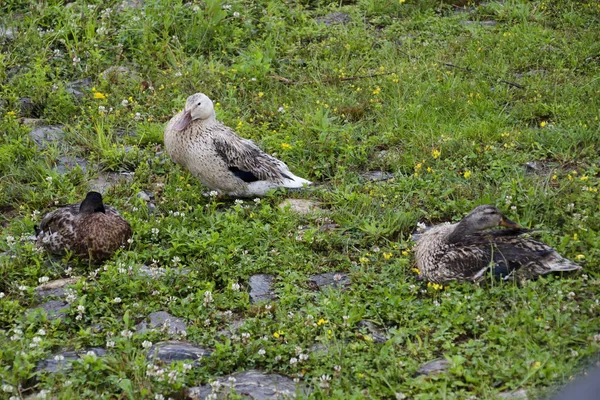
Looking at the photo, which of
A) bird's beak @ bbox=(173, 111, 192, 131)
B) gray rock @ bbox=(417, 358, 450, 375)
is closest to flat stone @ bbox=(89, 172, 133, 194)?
bird's beak @ bbox=(173, 111, 192, 131)

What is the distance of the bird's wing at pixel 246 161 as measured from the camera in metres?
8.74

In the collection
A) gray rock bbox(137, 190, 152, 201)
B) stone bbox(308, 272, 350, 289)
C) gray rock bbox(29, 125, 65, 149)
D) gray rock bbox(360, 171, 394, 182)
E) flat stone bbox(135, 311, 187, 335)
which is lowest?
stone bbox(308, 272, 350, 289)

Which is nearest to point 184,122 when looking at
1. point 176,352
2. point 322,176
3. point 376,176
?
point 322,176

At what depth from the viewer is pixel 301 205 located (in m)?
8.72

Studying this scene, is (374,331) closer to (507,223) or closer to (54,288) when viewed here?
(507,223)

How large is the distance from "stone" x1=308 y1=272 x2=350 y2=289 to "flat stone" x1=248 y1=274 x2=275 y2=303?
390mm

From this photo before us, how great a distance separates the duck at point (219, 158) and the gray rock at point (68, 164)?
1112 millimetres

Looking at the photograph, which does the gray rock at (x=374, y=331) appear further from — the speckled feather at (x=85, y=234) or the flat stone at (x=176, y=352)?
the speckled feather at (x=85, y=234)

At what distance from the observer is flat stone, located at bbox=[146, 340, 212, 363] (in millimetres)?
6199

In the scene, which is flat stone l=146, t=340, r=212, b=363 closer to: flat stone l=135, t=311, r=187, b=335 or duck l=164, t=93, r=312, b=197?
flat stone l=135, t=311, r=187, b=335

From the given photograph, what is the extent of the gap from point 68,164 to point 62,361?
3.70 meters

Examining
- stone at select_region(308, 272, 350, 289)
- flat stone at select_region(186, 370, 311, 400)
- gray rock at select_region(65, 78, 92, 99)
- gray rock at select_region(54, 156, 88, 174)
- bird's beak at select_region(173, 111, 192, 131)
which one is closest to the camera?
flat stone at select_region(186, 370, 311, 400)

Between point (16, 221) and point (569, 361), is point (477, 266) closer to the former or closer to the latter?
point (569, 361)

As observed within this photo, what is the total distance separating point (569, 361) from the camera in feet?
18.4
